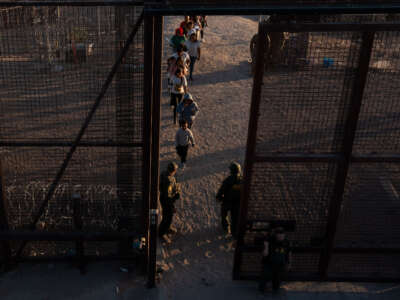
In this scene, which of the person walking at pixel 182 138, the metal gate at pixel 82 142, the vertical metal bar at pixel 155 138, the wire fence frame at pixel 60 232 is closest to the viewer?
the vertical metal bar at pixel 155 138

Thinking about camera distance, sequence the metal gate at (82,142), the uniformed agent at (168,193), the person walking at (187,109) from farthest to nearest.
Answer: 1. the person walking at (187,109)
2. the uniformed agent at (168,193)
3. the metal gate at (82,142)

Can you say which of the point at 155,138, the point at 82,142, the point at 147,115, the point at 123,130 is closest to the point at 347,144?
the point at 155,138

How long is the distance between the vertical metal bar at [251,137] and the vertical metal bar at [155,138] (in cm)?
123

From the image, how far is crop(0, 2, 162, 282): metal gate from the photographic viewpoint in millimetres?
6234

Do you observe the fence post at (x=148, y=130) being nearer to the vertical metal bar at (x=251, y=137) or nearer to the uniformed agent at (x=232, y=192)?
the vertical metal bar at (x=251, y=137)

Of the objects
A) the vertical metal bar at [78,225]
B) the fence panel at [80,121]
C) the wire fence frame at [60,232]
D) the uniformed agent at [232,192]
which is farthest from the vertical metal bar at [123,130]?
the uniformed agent at [232,192]

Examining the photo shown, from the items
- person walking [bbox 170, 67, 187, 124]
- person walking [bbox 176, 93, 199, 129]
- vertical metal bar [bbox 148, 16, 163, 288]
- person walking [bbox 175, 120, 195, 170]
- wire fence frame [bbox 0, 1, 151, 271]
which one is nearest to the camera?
vertical metal bar [bbox 148, 16, 163, 288]

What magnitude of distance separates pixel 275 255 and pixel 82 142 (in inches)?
125

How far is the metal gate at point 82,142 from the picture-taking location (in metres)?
6.23

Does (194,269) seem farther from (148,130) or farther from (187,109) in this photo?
(187,109)

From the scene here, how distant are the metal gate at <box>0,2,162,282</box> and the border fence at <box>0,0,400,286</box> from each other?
0.06ft

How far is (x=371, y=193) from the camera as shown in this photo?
7.25 metres

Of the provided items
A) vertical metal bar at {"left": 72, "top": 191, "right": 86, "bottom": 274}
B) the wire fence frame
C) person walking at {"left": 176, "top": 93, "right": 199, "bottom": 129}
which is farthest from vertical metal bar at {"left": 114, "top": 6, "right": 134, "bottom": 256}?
person walking at {"left": 176, "top": 93, "right": 199, "bottom": 129}

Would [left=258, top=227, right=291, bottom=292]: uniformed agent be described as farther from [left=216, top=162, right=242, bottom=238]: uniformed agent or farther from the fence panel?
the fence panel
